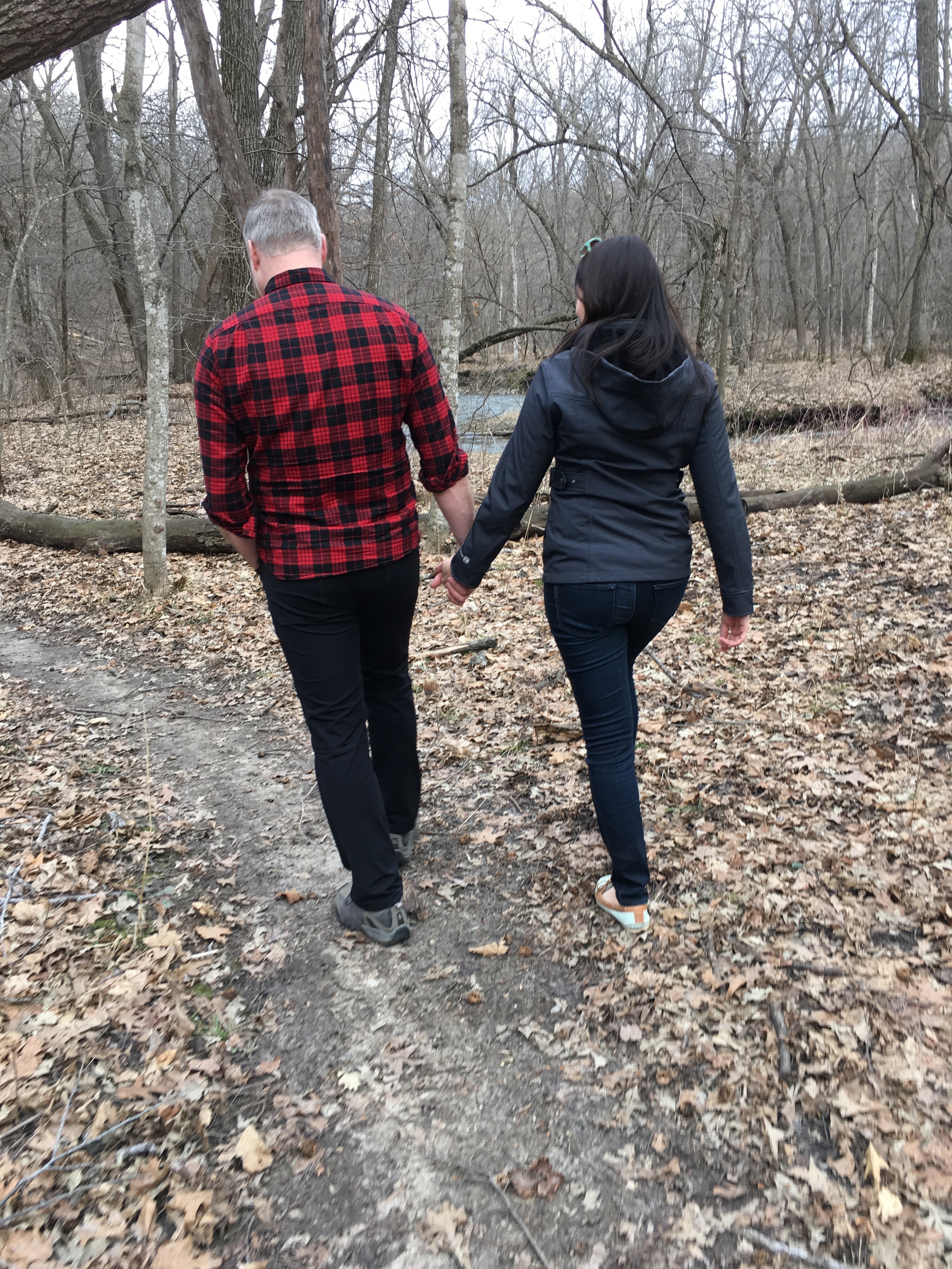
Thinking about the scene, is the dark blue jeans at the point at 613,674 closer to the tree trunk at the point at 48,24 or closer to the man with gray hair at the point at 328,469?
the man with gray hair at the point at 328,469

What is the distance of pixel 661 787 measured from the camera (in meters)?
4.17

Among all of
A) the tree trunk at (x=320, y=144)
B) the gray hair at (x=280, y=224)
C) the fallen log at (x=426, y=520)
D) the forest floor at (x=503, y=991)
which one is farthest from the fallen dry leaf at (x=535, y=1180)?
the fallen log at (x=426, y=520)

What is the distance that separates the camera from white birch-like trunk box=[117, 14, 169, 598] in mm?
6922

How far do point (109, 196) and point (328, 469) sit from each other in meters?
17.2

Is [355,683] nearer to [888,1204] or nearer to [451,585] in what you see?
[451,585]

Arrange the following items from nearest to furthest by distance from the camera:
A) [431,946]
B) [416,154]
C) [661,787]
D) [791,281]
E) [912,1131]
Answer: [912,1131] < [431,946] < [661,787] < [416,154] < [791,281]

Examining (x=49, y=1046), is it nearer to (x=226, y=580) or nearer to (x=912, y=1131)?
(x=912, y=1131)

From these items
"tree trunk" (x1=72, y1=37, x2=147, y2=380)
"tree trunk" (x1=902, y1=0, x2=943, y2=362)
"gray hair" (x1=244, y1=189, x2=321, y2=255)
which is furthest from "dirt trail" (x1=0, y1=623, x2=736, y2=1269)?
"tree trunk" (x1=902, y1=0, x2=943, y2=362)

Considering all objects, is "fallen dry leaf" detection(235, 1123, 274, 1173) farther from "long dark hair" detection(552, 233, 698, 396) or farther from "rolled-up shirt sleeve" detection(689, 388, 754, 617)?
"long dark hair" detection(552, 233, 698, 396)

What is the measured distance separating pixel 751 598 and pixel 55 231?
25121mm

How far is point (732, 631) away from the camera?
119 inches

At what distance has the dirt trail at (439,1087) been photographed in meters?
2.17

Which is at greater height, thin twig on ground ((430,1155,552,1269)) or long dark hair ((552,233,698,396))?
long dark hair ((552,233,698,396))

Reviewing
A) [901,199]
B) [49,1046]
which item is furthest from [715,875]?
[901,199]
